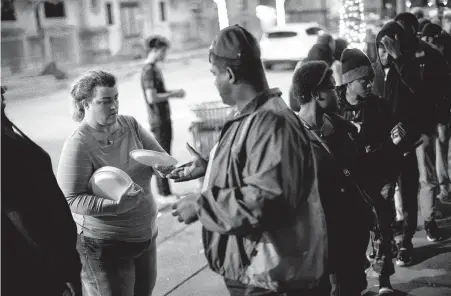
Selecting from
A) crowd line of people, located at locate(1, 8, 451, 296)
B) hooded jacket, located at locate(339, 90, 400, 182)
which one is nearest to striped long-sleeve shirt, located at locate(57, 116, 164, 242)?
crowd line of people, located at locate(1, 8, 451, 296)

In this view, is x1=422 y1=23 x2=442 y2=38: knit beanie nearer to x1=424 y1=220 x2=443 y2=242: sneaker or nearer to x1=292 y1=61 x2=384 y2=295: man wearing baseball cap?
x1=424 y1=220 x2=443 y2=242: sneaker

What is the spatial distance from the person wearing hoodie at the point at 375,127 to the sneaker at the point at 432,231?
1195 mm

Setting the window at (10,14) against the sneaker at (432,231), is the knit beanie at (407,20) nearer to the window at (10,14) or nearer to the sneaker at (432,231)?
the sneaker at (432,231)

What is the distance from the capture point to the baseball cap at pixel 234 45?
2.69 m

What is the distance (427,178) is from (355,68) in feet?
6.60

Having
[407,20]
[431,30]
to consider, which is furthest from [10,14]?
[407,20]

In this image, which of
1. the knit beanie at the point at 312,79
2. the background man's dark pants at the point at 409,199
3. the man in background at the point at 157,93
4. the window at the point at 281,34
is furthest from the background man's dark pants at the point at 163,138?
the window at the point at 281,34

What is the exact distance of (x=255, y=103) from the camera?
2693 millimetres

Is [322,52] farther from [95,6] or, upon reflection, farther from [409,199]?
[95,6]

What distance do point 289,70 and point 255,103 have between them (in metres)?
22.3

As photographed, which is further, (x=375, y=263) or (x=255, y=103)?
(x=375, y=263)

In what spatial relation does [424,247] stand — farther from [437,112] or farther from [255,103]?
[255,103]

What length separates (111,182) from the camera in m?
3.37

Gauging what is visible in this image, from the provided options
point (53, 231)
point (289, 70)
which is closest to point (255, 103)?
point (53, 231)
